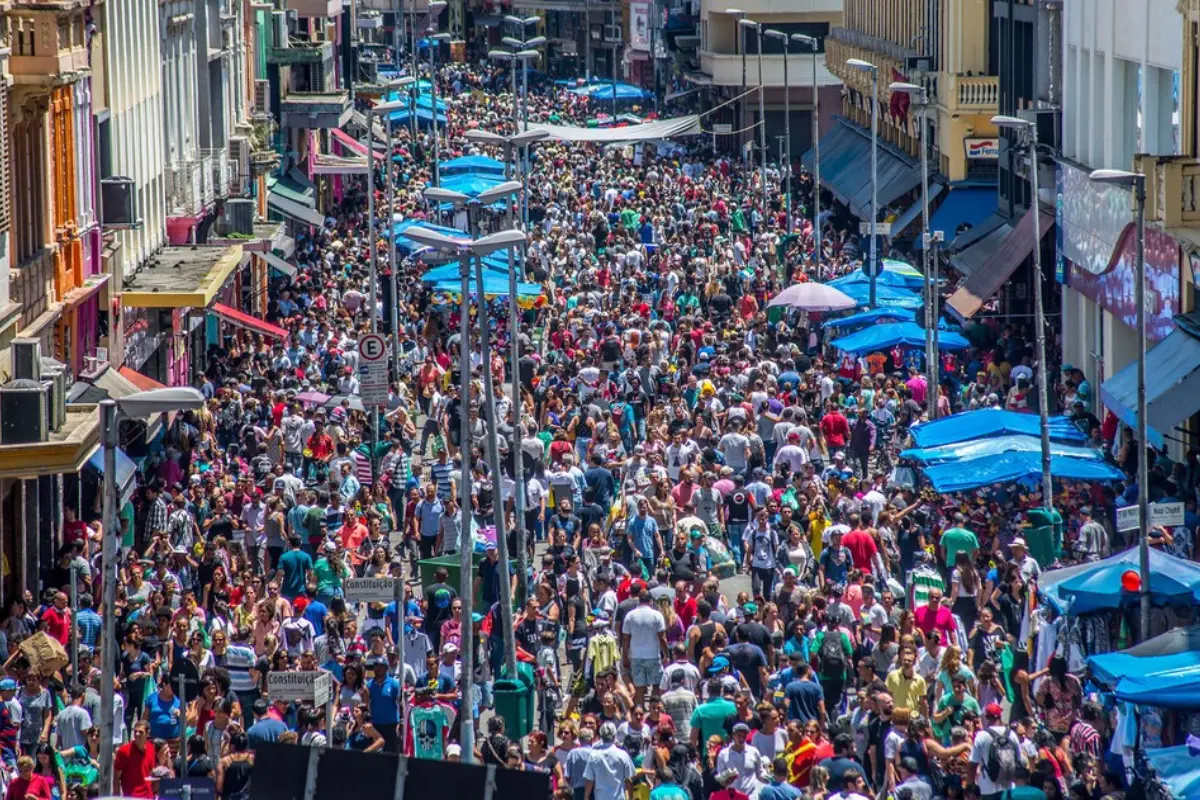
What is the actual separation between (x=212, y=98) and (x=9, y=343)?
808 inches

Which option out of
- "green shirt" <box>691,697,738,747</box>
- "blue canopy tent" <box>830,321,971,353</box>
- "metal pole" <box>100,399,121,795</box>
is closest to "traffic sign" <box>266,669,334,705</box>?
"metal pole" <box>100,399,121,795</box>

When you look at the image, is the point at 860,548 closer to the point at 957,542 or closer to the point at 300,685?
the point at 957,542

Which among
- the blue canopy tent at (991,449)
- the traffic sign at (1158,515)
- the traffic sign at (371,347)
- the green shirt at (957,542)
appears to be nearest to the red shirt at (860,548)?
the green shirt at (957,542)

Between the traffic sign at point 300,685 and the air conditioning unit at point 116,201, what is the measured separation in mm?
16620

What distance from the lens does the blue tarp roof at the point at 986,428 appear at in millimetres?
28547

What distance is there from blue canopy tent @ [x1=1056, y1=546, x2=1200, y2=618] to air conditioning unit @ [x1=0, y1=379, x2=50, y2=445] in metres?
10.6

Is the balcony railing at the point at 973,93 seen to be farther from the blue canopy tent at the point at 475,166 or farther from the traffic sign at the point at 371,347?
the blue canopy tent at the point at 475,166

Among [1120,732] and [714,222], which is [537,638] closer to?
[1120,732]

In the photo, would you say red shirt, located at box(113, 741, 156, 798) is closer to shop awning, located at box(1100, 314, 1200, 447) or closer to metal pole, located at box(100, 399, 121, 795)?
metal pole, located at box(100, 399, 121, 795)

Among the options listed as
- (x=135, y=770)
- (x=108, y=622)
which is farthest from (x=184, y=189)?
(x=108, y=622)

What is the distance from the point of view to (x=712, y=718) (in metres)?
19.3

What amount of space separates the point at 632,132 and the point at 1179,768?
192 ft

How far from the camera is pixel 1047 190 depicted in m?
41.8

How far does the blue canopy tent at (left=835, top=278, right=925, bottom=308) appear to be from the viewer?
4200cm
